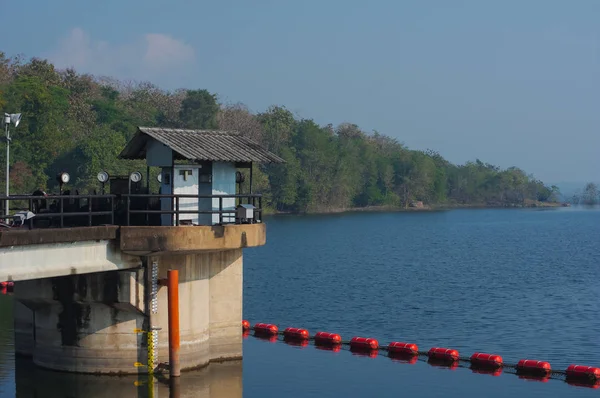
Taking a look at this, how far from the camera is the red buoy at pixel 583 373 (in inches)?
1468

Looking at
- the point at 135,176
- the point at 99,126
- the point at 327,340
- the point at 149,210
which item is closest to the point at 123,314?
the point at 149,210

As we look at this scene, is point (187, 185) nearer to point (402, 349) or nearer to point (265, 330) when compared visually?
point (402, 349)

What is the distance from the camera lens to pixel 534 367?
38281 millimetres

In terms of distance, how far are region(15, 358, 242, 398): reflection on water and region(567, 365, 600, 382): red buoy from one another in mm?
12543

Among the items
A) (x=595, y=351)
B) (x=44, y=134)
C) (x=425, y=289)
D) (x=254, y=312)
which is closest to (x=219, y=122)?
(x=44, y=134)

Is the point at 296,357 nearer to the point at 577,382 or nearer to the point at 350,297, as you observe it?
the point at 577,382

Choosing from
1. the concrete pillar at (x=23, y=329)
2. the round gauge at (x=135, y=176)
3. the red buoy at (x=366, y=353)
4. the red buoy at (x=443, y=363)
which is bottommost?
the red buoy at (x=443, y=363)

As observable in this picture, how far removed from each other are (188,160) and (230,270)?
4.18m

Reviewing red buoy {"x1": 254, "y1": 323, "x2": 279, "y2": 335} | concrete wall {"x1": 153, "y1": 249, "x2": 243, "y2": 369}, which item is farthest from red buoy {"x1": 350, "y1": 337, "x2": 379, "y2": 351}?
concrete wall {"x1": 153, "y1": 249, "x2": 243, "y2": 369}

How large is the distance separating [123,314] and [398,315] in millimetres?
26381

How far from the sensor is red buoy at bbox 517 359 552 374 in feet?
125

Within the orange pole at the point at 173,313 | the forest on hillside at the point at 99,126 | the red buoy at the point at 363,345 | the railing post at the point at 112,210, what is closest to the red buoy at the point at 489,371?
the red buoy at the point at 363,345

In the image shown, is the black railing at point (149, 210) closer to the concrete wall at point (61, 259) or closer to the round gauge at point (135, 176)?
the round gauge at point (135, 176)

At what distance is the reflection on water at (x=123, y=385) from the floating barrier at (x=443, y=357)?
8330 mm
